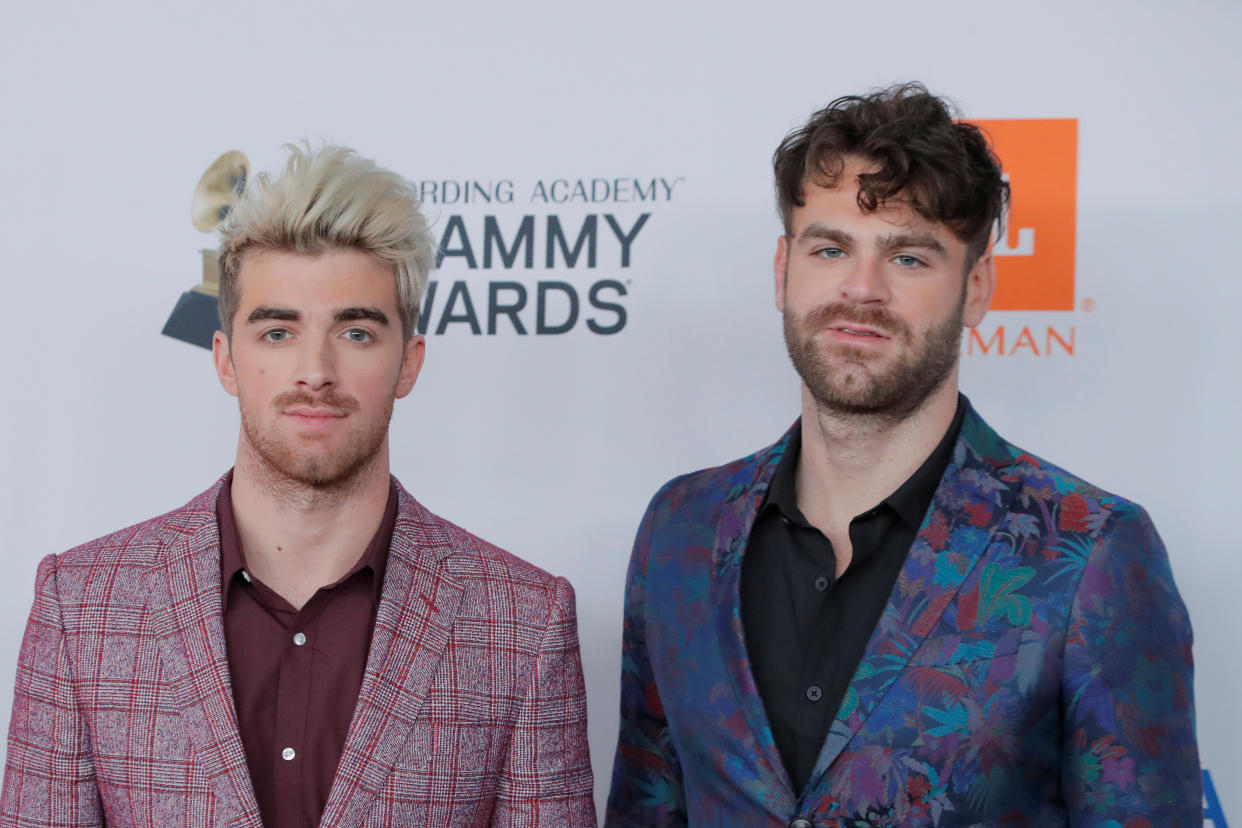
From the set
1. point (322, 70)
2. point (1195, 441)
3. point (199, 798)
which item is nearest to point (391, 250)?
point (199, 798)

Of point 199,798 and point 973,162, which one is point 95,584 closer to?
point 199,798

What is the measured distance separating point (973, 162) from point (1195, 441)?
37.7 inches

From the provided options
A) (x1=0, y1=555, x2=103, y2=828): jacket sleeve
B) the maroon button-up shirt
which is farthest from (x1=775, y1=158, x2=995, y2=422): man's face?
(x1=0, y1=555, x2=103, y2=828): jacket sleeve

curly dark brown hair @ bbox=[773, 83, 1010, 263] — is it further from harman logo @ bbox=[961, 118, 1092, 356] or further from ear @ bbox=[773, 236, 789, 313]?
harman logo @ bbox=[961, 118, 1092, 356]

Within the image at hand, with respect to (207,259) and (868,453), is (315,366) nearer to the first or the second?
(868,453)

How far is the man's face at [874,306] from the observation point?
1931mm

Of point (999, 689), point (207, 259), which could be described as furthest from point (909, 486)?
point (207, 259)

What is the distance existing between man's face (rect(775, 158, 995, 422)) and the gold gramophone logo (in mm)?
1484

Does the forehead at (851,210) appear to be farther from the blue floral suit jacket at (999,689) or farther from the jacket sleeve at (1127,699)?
the jacket sleeve at (1127,699)

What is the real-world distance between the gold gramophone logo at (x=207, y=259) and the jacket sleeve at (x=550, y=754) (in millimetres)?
1306

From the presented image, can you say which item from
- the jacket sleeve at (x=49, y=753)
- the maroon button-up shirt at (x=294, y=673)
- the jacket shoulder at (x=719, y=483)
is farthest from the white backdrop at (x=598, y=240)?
the jacket sleeve at (x=49, y=753)

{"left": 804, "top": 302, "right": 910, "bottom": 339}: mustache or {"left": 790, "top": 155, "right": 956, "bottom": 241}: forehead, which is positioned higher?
{"left": 790, "top": 155, "right": 956, "bottom": 241}: forehead

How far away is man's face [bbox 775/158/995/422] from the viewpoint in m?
1.93

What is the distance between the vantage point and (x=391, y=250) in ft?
6.73
